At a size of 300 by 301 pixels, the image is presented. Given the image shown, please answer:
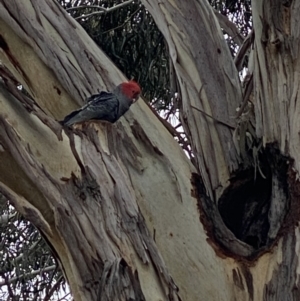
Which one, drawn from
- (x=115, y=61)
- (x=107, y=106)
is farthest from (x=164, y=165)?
(x=115, y=61)

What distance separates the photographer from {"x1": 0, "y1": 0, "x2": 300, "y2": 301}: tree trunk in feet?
5.76

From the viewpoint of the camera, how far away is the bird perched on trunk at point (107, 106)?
2.08 metres

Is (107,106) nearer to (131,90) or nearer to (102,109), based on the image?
(102,109)

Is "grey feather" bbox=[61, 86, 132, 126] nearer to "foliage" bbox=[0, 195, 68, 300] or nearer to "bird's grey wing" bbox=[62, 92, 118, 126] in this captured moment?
"bird's grey wing" bbox=[62, 92, 118, 126]

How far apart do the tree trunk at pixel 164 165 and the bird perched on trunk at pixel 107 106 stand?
0.22ft

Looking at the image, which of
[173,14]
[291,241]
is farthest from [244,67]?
[291,241]

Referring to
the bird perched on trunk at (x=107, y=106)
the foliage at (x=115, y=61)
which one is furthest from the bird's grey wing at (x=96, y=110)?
the foliage at (x=115, y=61)

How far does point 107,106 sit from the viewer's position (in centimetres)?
217

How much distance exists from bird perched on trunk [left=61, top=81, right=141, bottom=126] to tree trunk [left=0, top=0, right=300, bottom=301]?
0.07m

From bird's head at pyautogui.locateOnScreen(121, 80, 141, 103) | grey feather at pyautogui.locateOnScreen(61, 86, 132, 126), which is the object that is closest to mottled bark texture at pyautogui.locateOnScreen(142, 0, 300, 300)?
bird's head at pyautogui.locateOnScreen(121, 80, 141, 103)

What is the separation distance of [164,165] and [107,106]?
0.27 meters

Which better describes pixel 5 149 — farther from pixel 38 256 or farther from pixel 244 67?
pixel 38 256

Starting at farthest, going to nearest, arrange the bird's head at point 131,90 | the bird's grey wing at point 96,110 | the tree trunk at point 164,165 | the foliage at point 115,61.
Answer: the foliage at point 115,61
the bird's head at point 131,90
the bird's grey wing at point 96,110
the tree trunk at point 164,165

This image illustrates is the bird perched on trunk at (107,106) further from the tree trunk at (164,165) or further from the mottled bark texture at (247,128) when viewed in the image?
the mottled bark texture at (247,128)
